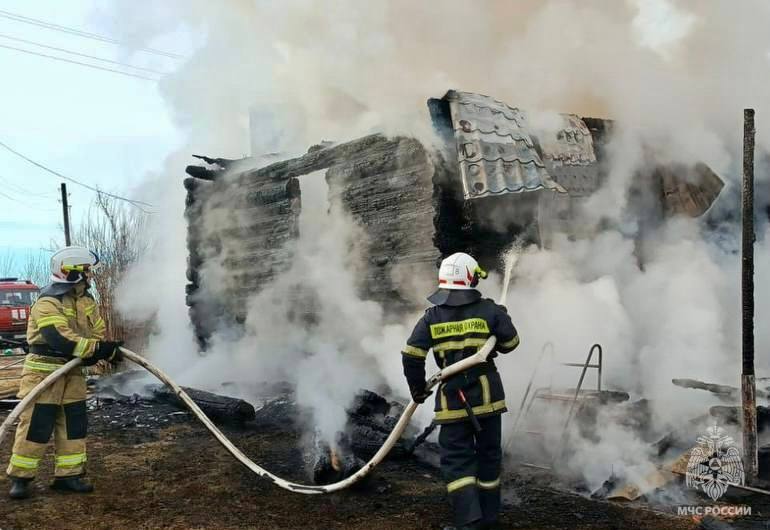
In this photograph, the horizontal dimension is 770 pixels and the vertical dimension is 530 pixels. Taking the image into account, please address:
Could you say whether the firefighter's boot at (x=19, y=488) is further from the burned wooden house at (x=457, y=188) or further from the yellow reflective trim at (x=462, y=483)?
the burned wooden house at (x=457, y=188)

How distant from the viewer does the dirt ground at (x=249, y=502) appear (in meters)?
4.41

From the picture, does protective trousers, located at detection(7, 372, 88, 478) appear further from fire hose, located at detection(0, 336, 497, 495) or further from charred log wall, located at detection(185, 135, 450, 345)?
charred log wall, located at detection(185, 135, 450, 345)

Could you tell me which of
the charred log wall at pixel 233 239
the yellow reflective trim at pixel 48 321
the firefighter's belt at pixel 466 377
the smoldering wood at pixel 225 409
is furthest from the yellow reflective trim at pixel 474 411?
the charred log wall at pixel 233 239

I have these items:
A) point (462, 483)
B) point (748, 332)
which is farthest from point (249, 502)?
point (748, 332)

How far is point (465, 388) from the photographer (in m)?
4.23

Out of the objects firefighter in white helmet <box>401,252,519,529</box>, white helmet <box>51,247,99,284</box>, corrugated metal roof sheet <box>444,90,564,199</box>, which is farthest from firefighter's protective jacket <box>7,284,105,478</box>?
corrugated metal roof sheet <box>444,90,564,199</box>

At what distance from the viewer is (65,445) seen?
17.1 ft

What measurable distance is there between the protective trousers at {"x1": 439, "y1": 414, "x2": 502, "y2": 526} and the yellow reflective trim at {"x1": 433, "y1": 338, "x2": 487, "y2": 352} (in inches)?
19.0

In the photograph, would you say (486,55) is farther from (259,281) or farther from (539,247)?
(259,281)

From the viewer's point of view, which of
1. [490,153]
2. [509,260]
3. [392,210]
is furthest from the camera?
[392,210]

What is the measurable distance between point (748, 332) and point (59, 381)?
5413 mm

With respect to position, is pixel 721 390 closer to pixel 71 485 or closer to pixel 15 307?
pixel 71 485

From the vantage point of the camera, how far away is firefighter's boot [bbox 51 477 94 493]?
517 cm

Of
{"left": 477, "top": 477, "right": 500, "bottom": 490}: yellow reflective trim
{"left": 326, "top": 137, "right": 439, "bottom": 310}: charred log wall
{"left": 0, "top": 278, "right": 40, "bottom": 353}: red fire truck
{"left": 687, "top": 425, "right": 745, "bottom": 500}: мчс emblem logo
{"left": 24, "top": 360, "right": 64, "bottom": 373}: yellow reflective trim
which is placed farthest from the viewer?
{"left": 0, "top": 278, "right": 40, "bottom": 353}: red fire truck
